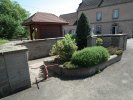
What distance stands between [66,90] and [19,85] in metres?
2.16

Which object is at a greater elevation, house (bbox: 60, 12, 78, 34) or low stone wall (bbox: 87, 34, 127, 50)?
house (bbox: 60, 12, 78, 34)

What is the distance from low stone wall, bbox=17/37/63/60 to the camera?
12445 millimetres

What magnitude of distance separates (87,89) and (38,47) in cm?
732

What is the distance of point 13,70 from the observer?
659 centimetres

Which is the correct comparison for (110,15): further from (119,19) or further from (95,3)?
(95,3)

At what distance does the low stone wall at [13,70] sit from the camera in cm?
629

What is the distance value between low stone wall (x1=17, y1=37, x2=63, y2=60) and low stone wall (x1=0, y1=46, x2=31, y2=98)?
5608mm

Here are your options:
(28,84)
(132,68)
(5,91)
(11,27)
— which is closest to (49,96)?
(28,84)

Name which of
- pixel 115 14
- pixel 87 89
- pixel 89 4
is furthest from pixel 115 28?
pixel 87 89

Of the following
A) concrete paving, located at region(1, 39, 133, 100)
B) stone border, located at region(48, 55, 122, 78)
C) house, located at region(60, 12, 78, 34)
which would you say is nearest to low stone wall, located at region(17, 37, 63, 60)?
stone border, located at region(48, 55, 122, 78)

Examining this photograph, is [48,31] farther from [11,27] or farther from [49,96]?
[11,27]

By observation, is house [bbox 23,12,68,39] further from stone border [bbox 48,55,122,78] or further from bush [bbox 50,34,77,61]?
stone border [bbox 48,55,122,78]

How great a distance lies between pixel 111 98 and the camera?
19.5 feet

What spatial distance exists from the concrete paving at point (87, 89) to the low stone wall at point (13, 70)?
1.14 ft
